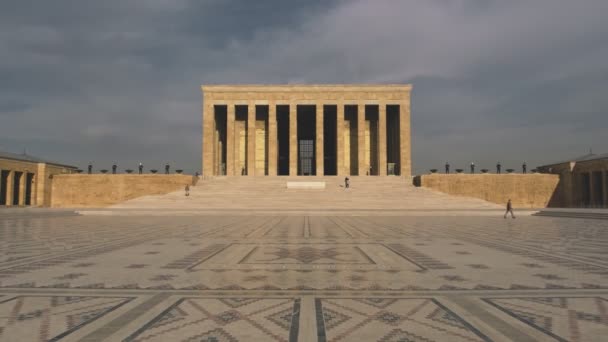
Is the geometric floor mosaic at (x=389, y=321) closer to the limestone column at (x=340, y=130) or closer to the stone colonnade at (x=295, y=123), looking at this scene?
the stone colonnade at (x=295, y=123)

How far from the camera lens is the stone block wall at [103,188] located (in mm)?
39188

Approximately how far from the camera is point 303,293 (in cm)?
508

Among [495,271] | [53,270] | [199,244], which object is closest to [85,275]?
[53,270]

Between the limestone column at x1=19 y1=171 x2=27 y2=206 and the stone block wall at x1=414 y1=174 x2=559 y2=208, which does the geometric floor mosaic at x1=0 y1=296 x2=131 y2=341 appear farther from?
the limestone column at x1=19 y1=171 x2=27 y2=206

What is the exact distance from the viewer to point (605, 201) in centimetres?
3641

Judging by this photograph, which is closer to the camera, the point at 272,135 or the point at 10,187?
the point at 10,187

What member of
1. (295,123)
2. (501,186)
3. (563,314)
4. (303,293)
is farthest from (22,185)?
(563,314)

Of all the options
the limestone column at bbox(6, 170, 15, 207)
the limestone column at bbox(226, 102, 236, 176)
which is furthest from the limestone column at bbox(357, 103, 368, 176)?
the limestone column at bbox(6, 170, 15, 207)

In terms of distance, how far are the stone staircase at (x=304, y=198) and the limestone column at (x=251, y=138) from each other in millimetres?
10295

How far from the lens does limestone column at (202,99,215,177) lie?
47.0 metres

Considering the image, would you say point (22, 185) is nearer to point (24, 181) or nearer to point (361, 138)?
point (24, 181)

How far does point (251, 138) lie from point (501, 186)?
93.0 ft

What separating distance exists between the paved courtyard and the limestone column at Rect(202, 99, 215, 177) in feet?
125

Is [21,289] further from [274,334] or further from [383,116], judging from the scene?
[383,116]
